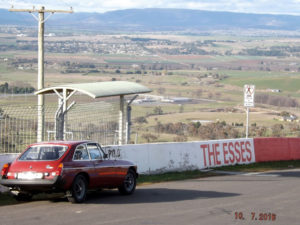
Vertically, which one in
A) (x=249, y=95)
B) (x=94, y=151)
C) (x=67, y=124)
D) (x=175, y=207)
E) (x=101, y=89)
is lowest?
(x=175, y=207)

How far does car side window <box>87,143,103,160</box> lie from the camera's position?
14.2 meters

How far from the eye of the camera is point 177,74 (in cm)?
11312

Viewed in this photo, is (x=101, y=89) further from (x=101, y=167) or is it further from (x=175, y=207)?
(x=175, y=207)

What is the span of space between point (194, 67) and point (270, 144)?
109075mm

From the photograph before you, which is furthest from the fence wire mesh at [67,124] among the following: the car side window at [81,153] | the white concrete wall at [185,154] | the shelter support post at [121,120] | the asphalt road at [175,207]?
the car side window at [81,153]

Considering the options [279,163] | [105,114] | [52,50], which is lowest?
[279,163]

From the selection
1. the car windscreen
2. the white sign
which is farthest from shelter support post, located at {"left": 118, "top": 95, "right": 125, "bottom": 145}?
the white sign

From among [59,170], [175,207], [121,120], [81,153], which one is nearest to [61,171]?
[59,170]

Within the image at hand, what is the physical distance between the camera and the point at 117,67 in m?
112

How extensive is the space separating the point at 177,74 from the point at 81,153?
99757mm

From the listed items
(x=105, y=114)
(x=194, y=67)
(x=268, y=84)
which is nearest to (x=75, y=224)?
(x=105, y=114)

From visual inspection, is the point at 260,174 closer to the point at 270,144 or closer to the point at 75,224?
the point at 270,144

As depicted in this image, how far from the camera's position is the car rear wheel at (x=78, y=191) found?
42.9ft

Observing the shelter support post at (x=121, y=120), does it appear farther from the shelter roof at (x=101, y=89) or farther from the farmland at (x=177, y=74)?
the farmland at (x=177, y=74)
